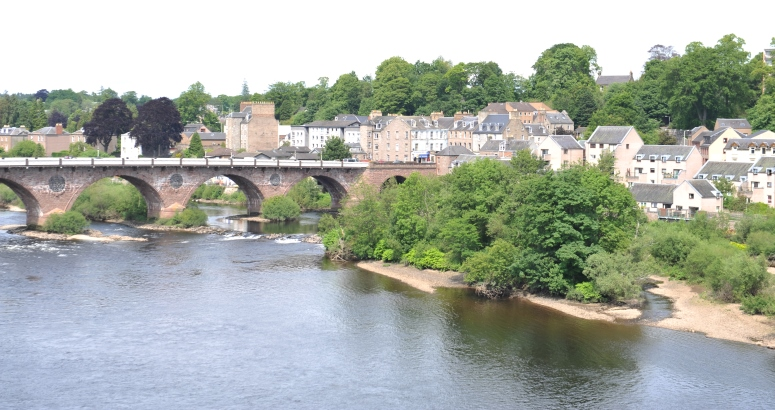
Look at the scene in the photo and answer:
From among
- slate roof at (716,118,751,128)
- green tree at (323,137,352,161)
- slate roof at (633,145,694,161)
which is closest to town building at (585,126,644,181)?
slate roof at (633,145,694,161)

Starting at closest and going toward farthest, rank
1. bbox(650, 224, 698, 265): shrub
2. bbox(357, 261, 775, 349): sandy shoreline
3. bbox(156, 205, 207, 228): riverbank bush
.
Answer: bbox(357, 261, 775, 349): sandy shoreline, bbox(650, 224, 698, 265): shrub, bbox(156, 205, 207, 228): riverbank bush

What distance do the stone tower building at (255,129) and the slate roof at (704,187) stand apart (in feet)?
238

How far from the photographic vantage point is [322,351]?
40906mm

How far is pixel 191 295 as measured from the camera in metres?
51.1

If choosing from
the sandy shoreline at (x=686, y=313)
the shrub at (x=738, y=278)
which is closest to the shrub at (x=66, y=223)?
the sandy shoreline at (x=686, y=313)

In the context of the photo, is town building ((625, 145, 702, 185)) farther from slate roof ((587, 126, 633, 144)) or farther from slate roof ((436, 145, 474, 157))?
slate roof ((436, 145, 474, 157))

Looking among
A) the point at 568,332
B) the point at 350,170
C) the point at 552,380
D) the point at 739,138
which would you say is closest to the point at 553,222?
the point at 568,332

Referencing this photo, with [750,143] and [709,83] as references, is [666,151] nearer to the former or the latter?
[750,143]

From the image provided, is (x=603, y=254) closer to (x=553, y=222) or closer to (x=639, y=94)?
(x=553, y=222)

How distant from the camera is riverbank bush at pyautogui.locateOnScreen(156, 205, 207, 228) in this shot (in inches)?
3118

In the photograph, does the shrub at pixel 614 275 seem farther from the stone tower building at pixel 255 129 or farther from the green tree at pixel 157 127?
the green tree at pixel 157 127

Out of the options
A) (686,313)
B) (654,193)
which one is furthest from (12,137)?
(686,313)

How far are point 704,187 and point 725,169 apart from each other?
6070 millimetres

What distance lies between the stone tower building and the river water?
75.7 m
